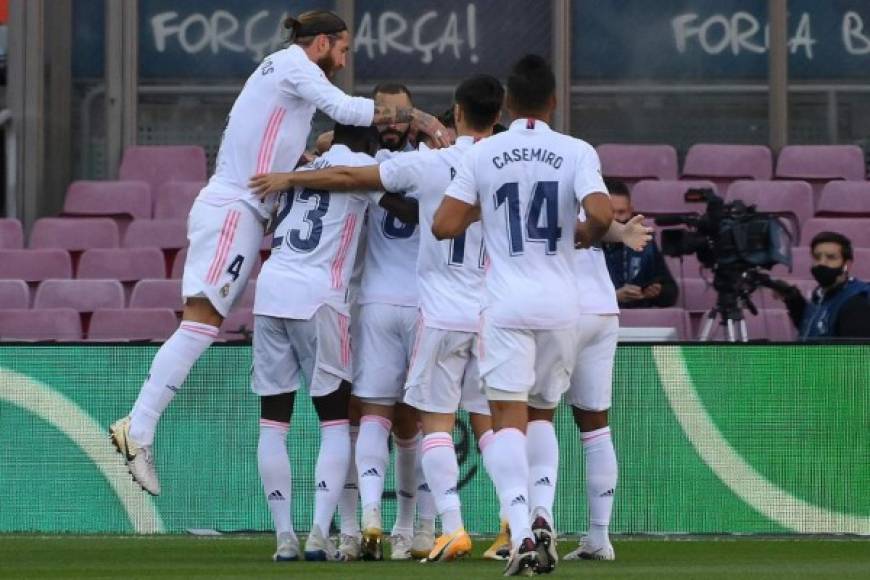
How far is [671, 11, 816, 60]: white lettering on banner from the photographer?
16766 millimetres

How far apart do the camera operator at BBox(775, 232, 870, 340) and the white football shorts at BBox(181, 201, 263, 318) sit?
391cm

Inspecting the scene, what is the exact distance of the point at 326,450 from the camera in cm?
901

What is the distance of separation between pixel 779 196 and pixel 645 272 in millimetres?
2231

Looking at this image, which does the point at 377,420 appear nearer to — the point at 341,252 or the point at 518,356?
the point at 341,252

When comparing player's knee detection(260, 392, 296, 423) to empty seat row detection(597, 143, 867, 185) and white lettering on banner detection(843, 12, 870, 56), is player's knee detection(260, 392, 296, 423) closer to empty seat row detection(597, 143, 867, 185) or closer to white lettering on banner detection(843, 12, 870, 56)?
empty seat row detection(597, 143, 867, 185)

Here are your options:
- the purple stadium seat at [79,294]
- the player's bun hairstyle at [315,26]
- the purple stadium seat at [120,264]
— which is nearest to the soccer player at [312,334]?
the player's bun hairstyle at [315,26]

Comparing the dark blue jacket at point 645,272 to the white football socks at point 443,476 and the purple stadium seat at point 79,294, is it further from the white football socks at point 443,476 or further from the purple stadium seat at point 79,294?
the white football socks at point 443,476

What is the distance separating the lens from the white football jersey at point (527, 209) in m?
7.98

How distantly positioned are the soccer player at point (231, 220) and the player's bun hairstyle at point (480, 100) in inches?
29.5

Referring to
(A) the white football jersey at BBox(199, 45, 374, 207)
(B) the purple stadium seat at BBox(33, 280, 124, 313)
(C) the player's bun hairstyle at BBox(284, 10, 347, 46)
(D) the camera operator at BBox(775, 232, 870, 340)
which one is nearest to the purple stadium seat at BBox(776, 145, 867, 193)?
(D) the camera operator at BBox(775, 232, 870, 340)

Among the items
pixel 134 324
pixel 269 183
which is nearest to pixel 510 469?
pixel 269 183

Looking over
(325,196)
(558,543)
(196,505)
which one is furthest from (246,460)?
(325,196)

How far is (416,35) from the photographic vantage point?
55.7 feet

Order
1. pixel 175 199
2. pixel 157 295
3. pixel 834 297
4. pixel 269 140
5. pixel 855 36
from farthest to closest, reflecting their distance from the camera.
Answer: pixel 855 36, pixel 175 199, pixel 157 295, pixel 834 297, pixel 269 140
